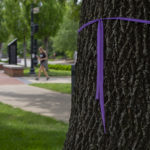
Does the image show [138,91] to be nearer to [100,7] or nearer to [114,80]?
[114,80]

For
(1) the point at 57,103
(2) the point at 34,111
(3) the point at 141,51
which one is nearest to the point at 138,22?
(3) the point at 141,51

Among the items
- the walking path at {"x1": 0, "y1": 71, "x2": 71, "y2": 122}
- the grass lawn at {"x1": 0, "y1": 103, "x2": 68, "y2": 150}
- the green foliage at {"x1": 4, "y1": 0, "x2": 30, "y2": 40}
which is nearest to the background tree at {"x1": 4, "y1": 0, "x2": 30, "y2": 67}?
the green foliage at {"x1": 4, "y1": 0, "x2": 30, "y2": 40}

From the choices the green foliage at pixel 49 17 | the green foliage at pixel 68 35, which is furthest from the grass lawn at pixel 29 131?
the green foliage at pixel 68 35

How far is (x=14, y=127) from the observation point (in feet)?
19.1

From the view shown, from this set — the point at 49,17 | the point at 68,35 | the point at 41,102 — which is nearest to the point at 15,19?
the point at 49,17

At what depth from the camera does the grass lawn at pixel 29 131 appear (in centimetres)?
467

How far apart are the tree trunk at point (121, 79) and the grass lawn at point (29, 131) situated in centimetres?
202

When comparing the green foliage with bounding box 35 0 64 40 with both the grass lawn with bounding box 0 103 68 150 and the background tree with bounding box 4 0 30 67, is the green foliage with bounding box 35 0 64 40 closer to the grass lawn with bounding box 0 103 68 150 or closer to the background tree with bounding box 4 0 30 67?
the background tree with bounding box 4 0 30 67

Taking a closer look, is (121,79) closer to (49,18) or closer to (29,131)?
(29,131)

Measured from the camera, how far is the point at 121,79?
2.56 metres

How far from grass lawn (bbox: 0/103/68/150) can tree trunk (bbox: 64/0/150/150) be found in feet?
6.63

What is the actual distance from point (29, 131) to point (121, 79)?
3320 mm

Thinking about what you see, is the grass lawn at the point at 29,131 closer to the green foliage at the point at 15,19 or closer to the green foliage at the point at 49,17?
the green foliage at the point at 49,17

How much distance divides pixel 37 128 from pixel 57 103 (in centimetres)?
294
